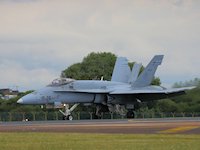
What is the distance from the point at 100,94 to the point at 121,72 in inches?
475

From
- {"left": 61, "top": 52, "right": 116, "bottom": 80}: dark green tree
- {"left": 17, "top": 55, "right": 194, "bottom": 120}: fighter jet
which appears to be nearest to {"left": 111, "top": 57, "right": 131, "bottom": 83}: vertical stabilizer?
{"left": 17, "top": 55, "right": 194, "bottom": 120}: fighter jet

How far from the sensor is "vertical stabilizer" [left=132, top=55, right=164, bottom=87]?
195 ft

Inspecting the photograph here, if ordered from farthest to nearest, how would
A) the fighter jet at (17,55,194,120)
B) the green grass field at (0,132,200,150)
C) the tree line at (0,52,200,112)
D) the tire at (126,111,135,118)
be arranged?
the tree line at (0,52,200,112), the tire at (126,111,135,118), the fighter jet at (17,55,194,120), the green grass field at (0,132,200,150)

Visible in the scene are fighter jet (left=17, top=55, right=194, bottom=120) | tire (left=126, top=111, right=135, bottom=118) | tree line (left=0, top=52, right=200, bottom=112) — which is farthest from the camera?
tree line (left=0, top=52, right=200, bottom=112)

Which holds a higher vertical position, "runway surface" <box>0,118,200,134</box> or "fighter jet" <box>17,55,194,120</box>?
"fighter jet" <box>17,55,194,120</box>

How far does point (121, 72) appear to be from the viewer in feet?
223

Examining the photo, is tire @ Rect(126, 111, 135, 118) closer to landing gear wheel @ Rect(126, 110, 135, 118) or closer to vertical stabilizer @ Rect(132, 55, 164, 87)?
landing gear wheel @ Rect(126, 110, 135, 118)

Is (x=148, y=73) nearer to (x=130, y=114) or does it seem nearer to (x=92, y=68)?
(x=130, y=114)

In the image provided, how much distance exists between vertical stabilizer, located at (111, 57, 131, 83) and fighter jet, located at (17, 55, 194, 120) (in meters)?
6.75

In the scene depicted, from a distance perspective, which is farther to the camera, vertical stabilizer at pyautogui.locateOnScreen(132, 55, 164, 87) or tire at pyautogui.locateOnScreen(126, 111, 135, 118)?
vertical stabilizer at pyautogui.locateOnScreen(132, 55, 164, 87)

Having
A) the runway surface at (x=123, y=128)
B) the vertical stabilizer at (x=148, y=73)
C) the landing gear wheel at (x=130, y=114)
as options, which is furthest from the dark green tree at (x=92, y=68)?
the runway surface at (x=123, y=128)

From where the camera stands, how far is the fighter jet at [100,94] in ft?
175

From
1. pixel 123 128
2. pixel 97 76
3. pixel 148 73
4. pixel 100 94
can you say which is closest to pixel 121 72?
pixel 148 73

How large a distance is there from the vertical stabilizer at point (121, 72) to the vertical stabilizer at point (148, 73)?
7303mm
